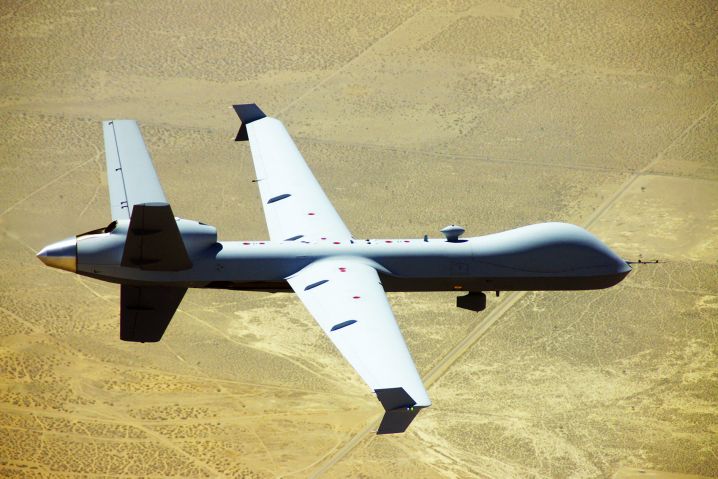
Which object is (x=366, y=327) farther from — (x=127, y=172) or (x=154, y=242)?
(x=127, y=172)

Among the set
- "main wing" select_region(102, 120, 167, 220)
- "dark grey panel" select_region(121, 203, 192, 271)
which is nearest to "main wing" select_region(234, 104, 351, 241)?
"main wing" select_region(102, 120, 167, 220)

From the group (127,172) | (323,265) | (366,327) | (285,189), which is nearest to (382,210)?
(285,189)

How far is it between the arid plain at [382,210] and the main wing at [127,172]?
14.4 m

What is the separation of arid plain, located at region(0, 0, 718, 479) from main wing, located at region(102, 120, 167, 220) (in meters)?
14.4

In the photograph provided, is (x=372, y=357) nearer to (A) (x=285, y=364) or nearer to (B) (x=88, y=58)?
→ (A) (x=285, y=364)

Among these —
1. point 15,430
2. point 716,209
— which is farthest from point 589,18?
point 15,430

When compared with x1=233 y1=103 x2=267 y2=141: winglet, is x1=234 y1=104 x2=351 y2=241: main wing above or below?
below

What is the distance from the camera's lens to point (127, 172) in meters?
75.5

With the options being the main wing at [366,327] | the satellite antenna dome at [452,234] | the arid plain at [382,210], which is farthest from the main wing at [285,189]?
the arid plain at [382,210]

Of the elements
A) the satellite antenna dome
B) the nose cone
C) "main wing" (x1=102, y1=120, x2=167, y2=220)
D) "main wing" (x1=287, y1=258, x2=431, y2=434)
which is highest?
"main wing" (x1=102, y1=120, x2=167, y2=220)

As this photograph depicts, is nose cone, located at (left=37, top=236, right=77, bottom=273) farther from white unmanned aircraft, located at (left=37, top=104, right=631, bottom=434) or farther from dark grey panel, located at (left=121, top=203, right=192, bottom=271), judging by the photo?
dark grey panel, located at (left=121, top=203, right=192, bottom=271)

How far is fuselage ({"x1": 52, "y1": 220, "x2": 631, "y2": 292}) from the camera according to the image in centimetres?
6988

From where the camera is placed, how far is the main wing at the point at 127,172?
7394 centimetres

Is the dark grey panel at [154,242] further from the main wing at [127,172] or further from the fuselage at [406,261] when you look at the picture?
the main wing at [127,172]
